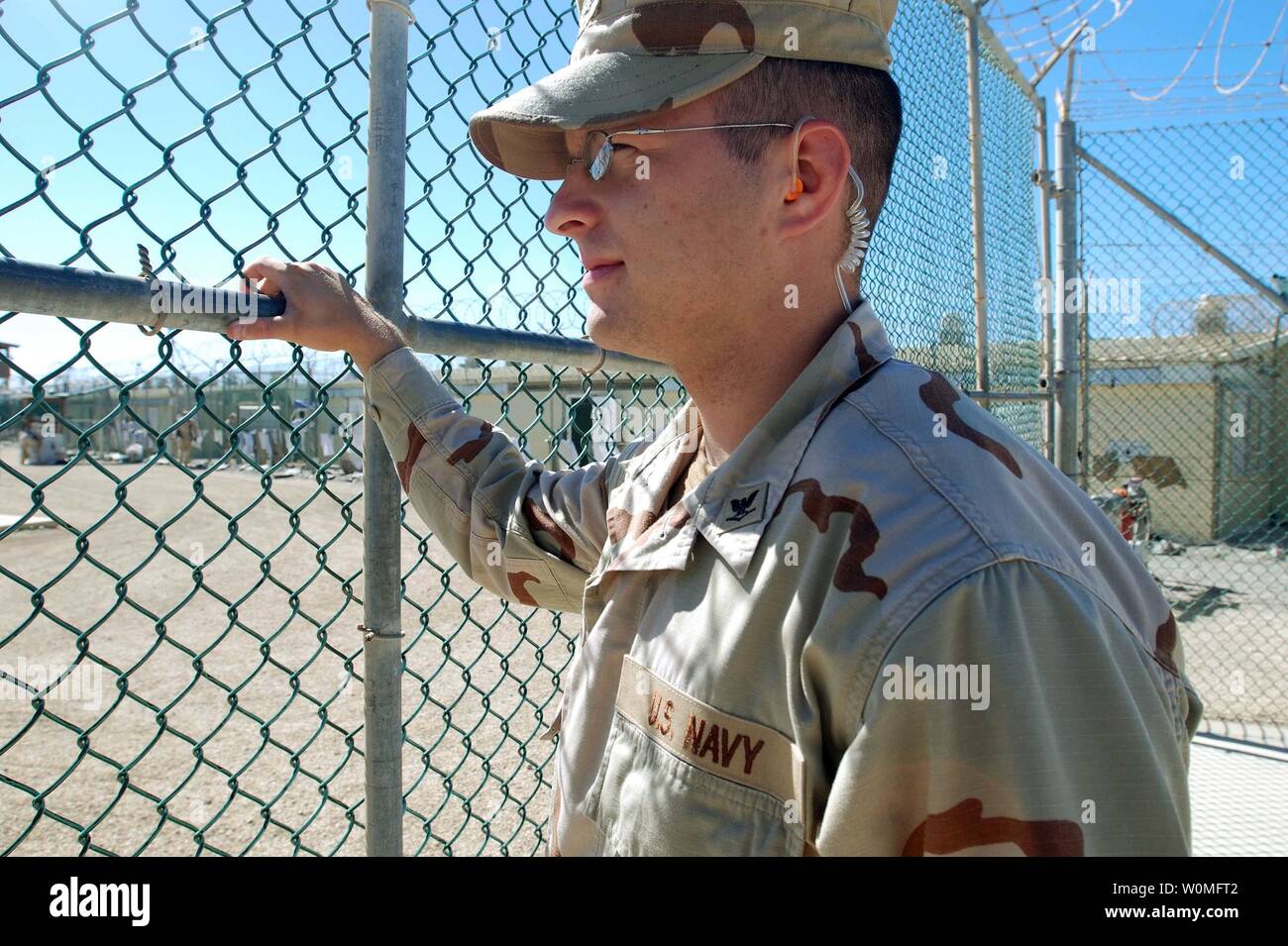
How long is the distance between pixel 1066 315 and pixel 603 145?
4966 mm

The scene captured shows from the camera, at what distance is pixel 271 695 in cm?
609

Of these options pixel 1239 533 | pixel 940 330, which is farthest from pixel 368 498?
pixel 1239 533

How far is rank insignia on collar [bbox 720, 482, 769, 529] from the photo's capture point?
1312 millimetres

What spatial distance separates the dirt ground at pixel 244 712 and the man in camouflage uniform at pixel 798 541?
662mm

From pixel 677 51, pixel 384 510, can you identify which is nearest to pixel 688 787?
pixel 384 510

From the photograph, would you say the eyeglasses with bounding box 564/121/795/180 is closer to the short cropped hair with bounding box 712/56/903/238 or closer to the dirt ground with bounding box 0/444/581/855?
the short cropped hair with bounding box 712/56/903/238

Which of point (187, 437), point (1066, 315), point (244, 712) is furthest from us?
point (1066, 315)

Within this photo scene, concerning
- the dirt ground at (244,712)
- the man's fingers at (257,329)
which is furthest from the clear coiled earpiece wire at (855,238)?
the dirt ground at (244,712)

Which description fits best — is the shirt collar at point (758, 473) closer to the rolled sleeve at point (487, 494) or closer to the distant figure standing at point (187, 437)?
the rolled sleeve at point (487, 494)

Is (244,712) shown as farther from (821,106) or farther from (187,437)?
(821,106)

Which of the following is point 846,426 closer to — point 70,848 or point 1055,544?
point 1055,544

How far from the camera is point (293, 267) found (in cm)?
175

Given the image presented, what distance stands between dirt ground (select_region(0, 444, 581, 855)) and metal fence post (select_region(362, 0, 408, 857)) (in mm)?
101
